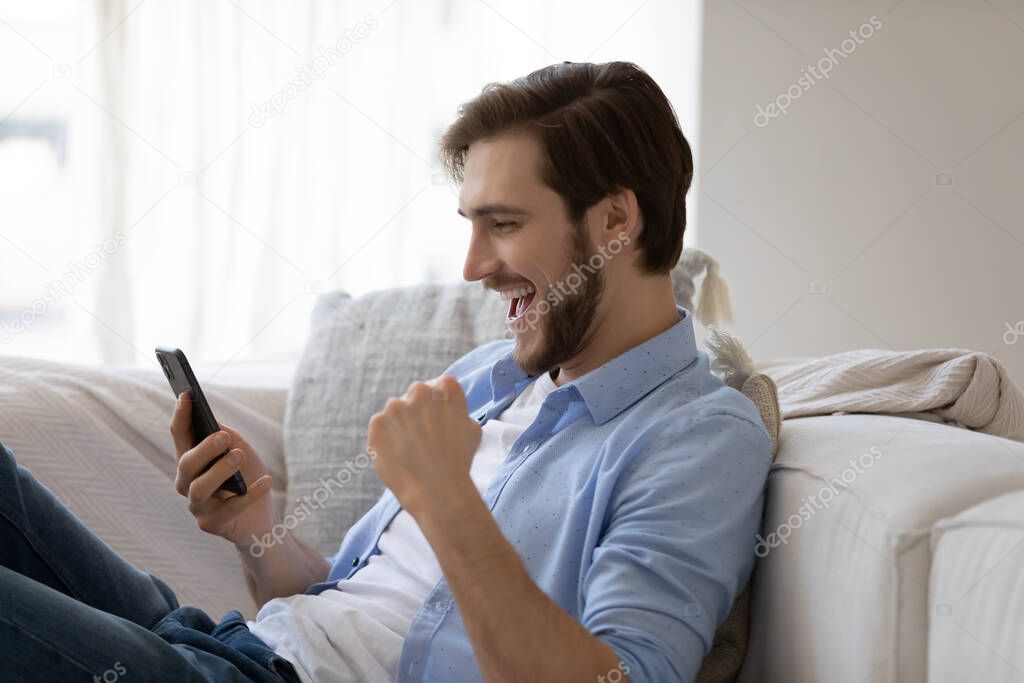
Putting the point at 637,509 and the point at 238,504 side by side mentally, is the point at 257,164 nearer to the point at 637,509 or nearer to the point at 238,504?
the point at 238,504

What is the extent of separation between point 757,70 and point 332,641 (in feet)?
6.06

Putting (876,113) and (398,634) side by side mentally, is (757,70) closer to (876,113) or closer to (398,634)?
(876,113)

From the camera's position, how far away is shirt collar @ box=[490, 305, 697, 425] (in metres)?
1.02

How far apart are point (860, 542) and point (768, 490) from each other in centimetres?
19

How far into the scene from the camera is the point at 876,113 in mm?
2305

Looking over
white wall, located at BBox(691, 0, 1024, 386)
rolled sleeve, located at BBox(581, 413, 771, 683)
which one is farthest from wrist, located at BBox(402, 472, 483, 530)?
white wall, located at BBox(691, 0, 1024, 386)

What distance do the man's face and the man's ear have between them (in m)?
0.03

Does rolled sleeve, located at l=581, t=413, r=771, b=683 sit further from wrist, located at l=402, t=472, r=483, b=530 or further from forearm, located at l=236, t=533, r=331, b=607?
forearm, located at l=236, t=533, r=331, b=607

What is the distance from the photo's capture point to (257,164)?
123 inches

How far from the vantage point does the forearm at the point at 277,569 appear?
1.15 m

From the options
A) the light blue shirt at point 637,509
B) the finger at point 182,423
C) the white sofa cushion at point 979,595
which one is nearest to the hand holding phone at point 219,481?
the finger at point 182,423

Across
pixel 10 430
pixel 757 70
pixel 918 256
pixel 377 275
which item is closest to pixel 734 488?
pixel 10 430

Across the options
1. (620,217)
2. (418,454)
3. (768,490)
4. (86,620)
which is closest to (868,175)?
(620,217)

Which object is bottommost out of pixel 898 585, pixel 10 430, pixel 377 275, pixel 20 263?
pixel 898 585
